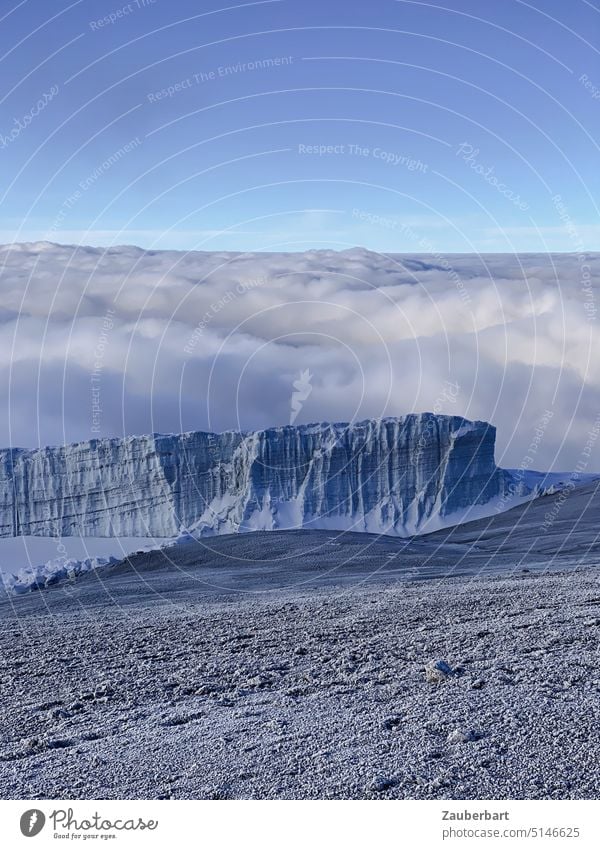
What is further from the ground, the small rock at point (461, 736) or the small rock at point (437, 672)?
the small rock at point (437, 672)

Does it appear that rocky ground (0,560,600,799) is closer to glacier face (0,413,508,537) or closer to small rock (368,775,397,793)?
small rock (368,775,397,793)

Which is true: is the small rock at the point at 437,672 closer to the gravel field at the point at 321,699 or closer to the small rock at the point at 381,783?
the gravel field at the point at 321,699

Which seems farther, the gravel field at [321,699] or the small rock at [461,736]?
the small rock at [461,736]

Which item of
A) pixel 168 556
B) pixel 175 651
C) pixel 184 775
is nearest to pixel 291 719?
pixel 184 775

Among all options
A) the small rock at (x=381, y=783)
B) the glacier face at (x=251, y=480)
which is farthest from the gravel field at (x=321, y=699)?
the glacier face at (x=251, y=480)

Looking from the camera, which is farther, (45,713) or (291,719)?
(45,713)

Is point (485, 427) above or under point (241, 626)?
above

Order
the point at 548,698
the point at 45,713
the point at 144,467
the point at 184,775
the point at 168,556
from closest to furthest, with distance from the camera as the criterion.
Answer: the point at 184,775, the point at 548,698, the point at 45,713, the point at 168,556, the point at 144,467
